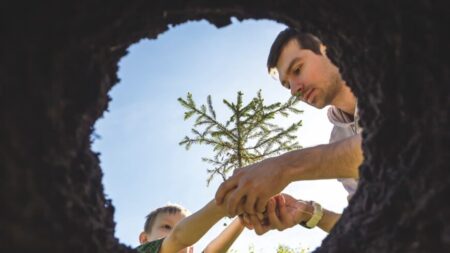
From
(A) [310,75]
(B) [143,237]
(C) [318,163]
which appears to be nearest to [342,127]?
(A) [310,75]

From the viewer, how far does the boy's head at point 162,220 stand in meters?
5.92

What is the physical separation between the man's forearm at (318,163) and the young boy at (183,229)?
731 millimetres

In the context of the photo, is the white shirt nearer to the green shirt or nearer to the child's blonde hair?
the green shirt

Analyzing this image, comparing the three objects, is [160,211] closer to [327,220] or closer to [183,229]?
[183,229]

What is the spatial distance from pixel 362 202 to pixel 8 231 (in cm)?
122

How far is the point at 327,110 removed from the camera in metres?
5.36

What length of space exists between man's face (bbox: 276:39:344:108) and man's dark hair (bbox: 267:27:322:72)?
0.05m

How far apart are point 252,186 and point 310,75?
258 cm

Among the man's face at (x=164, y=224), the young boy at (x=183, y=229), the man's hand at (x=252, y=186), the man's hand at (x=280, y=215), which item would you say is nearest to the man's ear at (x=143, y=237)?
the young boy at (x=183, y=229)

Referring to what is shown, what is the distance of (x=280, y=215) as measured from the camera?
3.76 m

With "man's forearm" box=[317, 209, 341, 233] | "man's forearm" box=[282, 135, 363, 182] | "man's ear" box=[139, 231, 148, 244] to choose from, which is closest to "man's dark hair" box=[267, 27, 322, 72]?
"man's forearm" box=[317, 209, 341, 233]

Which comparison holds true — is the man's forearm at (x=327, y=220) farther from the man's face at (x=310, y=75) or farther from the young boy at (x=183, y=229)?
the man's face at (x=310, y=75)

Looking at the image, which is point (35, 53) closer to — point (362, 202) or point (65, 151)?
point (65, 151)

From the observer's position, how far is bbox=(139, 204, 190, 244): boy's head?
5.92 m
